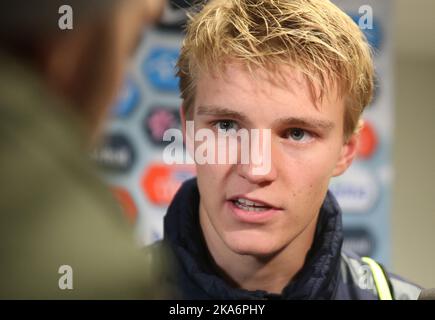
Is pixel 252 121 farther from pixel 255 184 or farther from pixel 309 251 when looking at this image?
pixel 309 251

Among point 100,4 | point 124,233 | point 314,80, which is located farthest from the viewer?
point 314,80

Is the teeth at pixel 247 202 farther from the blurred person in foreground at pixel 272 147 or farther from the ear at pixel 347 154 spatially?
the ear at pixel 347 154

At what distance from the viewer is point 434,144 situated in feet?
5.00

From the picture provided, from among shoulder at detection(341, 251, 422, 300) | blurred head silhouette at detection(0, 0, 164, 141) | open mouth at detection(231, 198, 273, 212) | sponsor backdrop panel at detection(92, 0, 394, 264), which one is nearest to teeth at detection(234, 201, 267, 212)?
open mouth at detection(231, 198, 273, 212)

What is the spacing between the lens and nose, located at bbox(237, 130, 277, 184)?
4.48 ft

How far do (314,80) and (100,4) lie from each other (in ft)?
2.29

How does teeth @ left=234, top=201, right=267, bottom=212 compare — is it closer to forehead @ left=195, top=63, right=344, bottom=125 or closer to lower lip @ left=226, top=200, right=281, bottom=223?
lower lip @ left=226, top=200, right=281, bottom=223

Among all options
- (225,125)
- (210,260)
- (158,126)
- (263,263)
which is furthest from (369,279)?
(158,126)

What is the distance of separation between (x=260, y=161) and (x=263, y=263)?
25 centimetres

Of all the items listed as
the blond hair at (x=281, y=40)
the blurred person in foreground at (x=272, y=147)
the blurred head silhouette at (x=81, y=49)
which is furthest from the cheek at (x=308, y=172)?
the blurred head silhouette at (x=81, y=49)

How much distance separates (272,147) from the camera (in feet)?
4.48

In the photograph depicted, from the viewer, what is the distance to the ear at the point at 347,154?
4.68 feet

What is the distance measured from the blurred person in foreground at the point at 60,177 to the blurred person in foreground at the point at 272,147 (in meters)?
0.61
